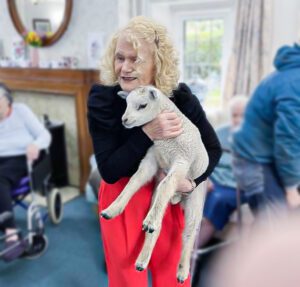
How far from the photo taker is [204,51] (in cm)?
→ 254

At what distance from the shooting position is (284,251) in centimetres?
126

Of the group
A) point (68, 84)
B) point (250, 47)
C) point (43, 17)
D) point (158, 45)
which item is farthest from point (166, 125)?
point (43, 17)

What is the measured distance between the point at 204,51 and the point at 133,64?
6.72 ft

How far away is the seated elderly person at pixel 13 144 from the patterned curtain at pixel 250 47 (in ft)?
4.37

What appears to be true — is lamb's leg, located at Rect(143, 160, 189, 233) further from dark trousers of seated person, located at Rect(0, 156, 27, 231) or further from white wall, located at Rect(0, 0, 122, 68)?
white wall, located at Rect(0, 0, 122, 68)

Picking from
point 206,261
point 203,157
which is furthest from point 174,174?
point 206,261

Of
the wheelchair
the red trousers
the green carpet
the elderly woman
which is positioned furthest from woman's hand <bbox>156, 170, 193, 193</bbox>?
the wheelchair

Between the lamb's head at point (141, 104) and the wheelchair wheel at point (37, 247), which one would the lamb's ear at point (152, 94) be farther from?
the wheelchair wheel at point (37, 247)

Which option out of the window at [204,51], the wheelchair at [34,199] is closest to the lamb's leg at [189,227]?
the wheelchair at [34,199]

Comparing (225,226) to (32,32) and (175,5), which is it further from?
(32,32)

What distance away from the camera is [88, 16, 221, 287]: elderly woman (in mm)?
630

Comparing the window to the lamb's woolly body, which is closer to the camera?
the lamb's woolly body

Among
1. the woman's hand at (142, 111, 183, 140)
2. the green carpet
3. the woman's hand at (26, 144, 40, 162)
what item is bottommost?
the green carpet

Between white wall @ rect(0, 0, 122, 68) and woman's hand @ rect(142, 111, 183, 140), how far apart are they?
6.57ft
